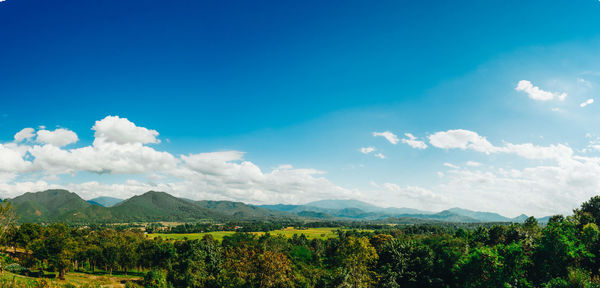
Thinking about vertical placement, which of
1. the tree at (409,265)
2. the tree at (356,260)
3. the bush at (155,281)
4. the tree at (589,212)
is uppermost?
the tree at (589,212)

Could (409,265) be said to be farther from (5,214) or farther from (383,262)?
(5,214)

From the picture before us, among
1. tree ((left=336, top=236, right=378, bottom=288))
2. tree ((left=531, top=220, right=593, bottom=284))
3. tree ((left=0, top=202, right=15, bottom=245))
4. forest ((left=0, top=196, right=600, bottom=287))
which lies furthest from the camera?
tree ((left=0, top=202, right=15, bottom=245))

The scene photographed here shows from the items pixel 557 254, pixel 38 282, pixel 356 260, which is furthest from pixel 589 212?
pixel 38 282

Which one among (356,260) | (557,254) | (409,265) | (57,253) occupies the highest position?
(557,254)

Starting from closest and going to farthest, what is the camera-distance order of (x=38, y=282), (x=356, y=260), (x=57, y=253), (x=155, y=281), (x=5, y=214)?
(x=38, y=282), (x=356, y=260), (x=5, y=214), (x=155, y=281), (x=57, y=253)

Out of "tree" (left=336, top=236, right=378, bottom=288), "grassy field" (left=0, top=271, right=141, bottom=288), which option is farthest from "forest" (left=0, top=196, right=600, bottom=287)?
"grassy field" (left=0, top=271, right=141, bottom=288)

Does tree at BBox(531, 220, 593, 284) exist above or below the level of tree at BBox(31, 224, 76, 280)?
above

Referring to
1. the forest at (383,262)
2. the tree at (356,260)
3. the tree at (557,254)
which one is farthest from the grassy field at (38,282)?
the tree at (557,254)

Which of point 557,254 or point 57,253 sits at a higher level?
point 557,254

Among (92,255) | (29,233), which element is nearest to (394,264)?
(92,255)

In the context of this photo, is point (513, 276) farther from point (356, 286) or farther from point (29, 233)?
point (29, 233)

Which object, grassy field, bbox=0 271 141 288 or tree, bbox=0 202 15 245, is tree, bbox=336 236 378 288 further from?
tree, bbox=0 202 15 245

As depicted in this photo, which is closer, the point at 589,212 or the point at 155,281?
the point at 155,281

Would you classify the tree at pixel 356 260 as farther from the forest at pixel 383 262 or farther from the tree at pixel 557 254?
the tree at pixel 557 254
